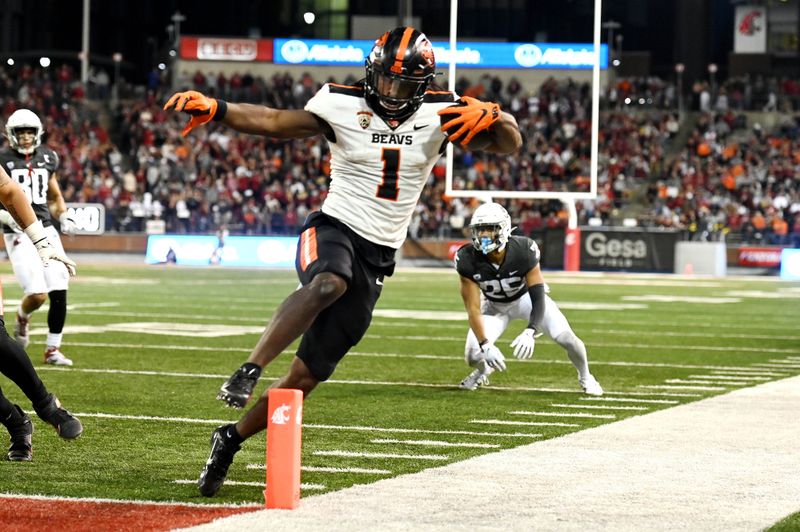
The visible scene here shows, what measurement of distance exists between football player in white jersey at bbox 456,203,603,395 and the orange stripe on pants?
3.29m

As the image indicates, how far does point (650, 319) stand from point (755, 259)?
14.0 m

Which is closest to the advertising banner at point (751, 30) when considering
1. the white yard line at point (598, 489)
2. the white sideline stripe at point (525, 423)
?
the white sideline stripe at point (525, 423)

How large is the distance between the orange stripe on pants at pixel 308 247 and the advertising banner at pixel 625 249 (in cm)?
2330

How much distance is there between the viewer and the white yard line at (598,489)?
4.44 m

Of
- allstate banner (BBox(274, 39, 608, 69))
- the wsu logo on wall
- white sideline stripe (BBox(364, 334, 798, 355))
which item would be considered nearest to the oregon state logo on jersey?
white sideline stripe (BBox(364, 334, 798, 355))

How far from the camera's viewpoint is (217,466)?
487 centimetres

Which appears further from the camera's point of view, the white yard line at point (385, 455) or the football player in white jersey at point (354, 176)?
the white yard line at point (385, 455)

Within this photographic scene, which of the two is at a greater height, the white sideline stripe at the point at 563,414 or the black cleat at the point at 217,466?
the black cleat at the point at 217,466

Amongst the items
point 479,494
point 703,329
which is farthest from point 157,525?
point 703,329

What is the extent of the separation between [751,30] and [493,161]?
572 inches

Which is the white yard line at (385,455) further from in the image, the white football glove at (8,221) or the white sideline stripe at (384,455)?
the white football glove at (8,221)

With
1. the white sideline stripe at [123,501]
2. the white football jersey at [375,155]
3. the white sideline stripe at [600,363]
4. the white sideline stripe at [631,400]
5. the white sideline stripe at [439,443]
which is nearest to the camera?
the white sideline stripe at [123,501]

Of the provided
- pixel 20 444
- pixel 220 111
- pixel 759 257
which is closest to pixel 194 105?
pixel 220 111

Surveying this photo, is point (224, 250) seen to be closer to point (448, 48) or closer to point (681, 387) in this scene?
point (448, 48)
